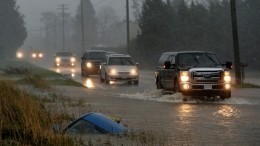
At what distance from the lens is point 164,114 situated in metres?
17.2

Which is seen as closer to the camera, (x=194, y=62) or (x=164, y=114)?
(x=164, y=114)

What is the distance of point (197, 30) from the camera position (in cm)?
5544

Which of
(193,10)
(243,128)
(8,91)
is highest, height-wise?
(193,10)

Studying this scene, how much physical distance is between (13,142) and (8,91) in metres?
5.43

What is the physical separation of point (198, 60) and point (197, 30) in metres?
33.5

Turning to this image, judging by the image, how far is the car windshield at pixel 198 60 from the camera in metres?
22.1

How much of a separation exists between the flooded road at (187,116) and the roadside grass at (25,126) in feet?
8.00

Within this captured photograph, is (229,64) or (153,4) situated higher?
(153,4)

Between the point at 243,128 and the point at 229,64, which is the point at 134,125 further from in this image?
the point at 229,64

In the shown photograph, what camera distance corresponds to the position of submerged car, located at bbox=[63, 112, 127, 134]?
11.9 meters

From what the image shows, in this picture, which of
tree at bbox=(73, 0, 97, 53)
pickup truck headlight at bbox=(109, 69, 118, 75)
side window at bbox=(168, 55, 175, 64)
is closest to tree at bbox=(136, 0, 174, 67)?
pickup truck headlight at bbox=(109, 69, 118, 75)

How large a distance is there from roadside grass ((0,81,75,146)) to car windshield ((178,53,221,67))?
31.7ft

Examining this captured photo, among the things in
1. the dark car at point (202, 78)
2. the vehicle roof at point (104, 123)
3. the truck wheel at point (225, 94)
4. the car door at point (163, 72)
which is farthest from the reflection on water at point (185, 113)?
the car door at point (163, 72)

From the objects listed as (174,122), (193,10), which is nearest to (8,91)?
(174,122)
